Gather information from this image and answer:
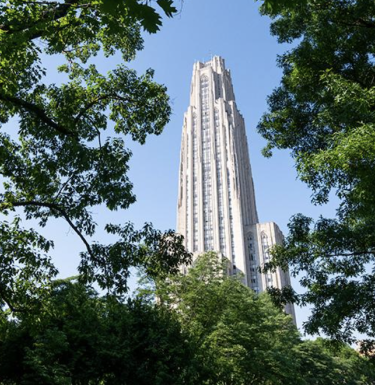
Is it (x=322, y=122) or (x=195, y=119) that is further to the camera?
(x=195, y=119)

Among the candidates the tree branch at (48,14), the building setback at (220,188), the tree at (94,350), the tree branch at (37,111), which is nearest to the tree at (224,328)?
the tree at (94,350)

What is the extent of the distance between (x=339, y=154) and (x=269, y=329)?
724 inches

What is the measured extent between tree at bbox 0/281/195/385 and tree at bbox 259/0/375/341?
705cm

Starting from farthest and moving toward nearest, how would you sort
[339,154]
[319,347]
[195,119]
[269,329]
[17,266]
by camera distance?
[195,119] → [319,347] → [269,329] → [17,266] → [339,154]

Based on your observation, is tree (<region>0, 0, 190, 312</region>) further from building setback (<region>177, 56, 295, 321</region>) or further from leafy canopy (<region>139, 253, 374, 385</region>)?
building setback (<region>177, 56, 295, 321</region>)

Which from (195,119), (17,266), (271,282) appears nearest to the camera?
(17,266)

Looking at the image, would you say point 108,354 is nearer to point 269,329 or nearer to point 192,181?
point 269,329

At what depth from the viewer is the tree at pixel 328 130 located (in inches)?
358

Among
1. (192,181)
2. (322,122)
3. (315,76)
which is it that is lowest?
(322,122)

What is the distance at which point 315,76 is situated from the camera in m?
10.7

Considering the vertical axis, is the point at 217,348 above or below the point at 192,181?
below

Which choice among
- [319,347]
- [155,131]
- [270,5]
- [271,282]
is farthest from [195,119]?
[270,5]

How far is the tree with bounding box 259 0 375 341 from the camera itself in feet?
29.8

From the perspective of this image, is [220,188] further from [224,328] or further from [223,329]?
[223,329]
